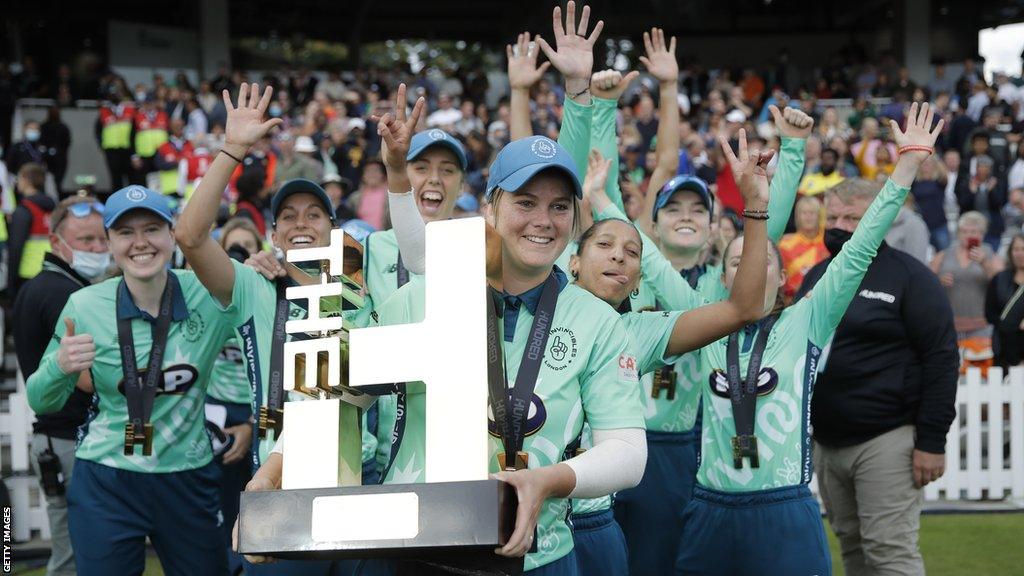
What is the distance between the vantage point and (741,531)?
4816 millimetres

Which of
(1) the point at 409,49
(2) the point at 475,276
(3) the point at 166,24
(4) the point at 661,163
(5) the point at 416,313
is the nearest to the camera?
(2) the point at 475,276

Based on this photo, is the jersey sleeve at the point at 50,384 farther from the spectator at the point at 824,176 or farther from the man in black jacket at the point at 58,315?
the spectator at the point at 824,176

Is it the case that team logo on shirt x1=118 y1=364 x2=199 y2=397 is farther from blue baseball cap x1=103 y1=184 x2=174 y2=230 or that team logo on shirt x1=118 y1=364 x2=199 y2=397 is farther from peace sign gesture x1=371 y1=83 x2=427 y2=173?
peace sign gesture x1=371 y1=83 x2=427 y2=173

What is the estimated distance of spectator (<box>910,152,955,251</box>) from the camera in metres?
15.7

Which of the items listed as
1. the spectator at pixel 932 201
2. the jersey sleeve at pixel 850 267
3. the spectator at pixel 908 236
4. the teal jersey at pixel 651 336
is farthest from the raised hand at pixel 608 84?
the spectator at pixel 932 201

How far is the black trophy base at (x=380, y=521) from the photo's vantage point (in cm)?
237

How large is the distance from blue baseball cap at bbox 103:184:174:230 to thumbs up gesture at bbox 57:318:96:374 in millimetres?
595

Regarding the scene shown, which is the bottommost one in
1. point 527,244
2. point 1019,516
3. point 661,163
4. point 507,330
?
point 1019,516

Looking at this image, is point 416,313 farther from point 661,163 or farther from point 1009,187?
point 1009,187

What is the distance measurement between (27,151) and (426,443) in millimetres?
18078

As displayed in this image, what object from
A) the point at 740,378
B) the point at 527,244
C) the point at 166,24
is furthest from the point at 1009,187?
the point at 166,24

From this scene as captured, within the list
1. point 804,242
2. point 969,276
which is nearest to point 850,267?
point 804,242

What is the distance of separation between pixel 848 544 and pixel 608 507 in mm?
1957

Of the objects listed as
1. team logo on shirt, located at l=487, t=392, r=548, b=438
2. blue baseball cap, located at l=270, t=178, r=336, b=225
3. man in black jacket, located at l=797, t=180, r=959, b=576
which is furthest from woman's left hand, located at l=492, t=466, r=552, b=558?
man in black jacket, located at l=797, t=180, r=959, b=576
